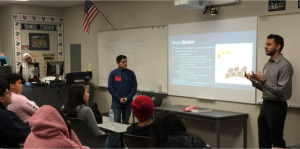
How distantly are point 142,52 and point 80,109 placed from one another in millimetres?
2914

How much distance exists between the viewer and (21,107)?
375cm

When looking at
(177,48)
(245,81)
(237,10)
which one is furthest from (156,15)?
(245,81)

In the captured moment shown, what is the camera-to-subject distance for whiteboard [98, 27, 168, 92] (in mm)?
5875

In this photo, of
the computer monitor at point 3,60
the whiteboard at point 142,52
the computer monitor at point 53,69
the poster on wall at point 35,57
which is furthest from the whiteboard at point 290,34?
the computer monitor at point 3,60

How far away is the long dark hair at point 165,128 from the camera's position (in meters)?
1.88

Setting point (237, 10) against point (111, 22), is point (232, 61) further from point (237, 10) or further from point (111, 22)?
point (111, 22)

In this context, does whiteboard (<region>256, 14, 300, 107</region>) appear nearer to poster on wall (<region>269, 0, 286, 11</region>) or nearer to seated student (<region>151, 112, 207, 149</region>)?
poster on wall (<region>269, 0, 286, 11</region>)

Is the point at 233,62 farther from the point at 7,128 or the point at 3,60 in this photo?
the point at 3,60

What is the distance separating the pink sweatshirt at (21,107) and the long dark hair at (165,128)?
2.41m

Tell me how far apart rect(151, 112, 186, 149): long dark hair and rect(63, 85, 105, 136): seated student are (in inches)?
70.7

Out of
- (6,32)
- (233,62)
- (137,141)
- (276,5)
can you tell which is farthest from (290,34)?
(6,32)

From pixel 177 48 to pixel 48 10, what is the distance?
14.7ft

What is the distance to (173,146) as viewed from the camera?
6.04 ft

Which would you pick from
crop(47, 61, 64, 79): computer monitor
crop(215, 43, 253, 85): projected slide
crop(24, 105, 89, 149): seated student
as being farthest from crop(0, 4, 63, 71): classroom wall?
crop(24, 105, 89, 149): seated student
